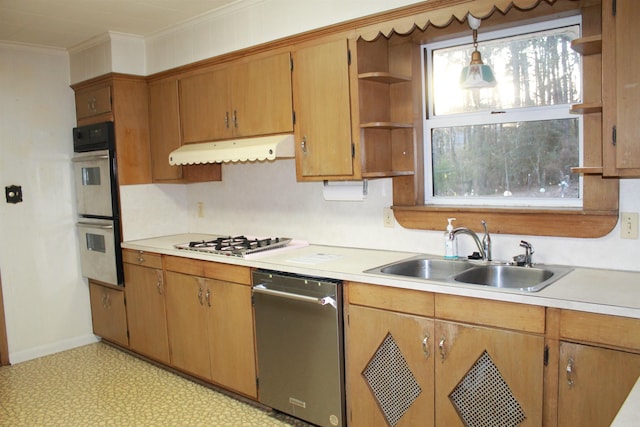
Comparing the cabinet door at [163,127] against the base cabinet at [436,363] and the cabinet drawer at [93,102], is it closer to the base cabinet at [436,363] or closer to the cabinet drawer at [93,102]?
the cabinet drawer at [93,102]

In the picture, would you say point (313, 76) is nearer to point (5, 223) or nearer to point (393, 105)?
point (393, 105)

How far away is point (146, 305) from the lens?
12.8ft

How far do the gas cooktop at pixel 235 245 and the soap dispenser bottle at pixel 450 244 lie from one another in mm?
1122

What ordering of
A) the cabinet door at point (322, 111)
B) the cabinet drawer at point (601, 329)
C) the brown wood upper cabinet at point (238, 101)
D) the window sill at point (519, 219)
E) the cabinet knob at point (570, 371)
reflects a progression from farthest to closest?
1. the brown wood upper cabinet at point (238, 101)
2. the cabinet door at point (322, 111)
3. the window sill at point (519, 219)
4. the cabinet knob at point (570, 371)
5. the cabinet drawer at point (601, 329)

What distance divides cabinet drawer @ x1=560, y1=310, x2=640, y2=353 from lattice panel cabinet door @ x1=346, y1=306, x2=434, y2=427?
0.57m

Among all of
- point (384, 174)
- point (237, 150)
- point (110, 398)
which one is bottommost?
point (110, 398)

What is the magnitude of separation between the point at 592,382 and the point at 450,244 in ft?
3.38

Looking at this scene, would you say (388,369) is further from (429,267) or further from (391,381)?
(429,267)

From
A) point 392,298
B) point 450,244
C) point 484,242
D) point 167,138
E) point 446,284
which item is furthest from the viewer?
point 167,138

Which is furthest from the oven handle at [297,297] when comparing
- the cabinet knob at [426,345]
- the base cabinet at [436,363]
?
the cabinet knob at [426,345]

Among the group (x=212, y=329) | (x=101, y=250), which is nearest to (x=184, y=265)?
(x=212, y=329)

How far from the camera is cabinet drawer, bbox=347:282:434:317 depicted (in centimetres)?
233

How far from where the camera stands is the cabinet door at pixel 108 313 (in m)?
4.18

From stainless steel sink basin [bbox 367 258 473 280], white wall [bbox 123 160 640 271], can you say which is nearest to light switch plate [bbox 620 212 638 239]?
white wall [bbox 123 160 640 271]
